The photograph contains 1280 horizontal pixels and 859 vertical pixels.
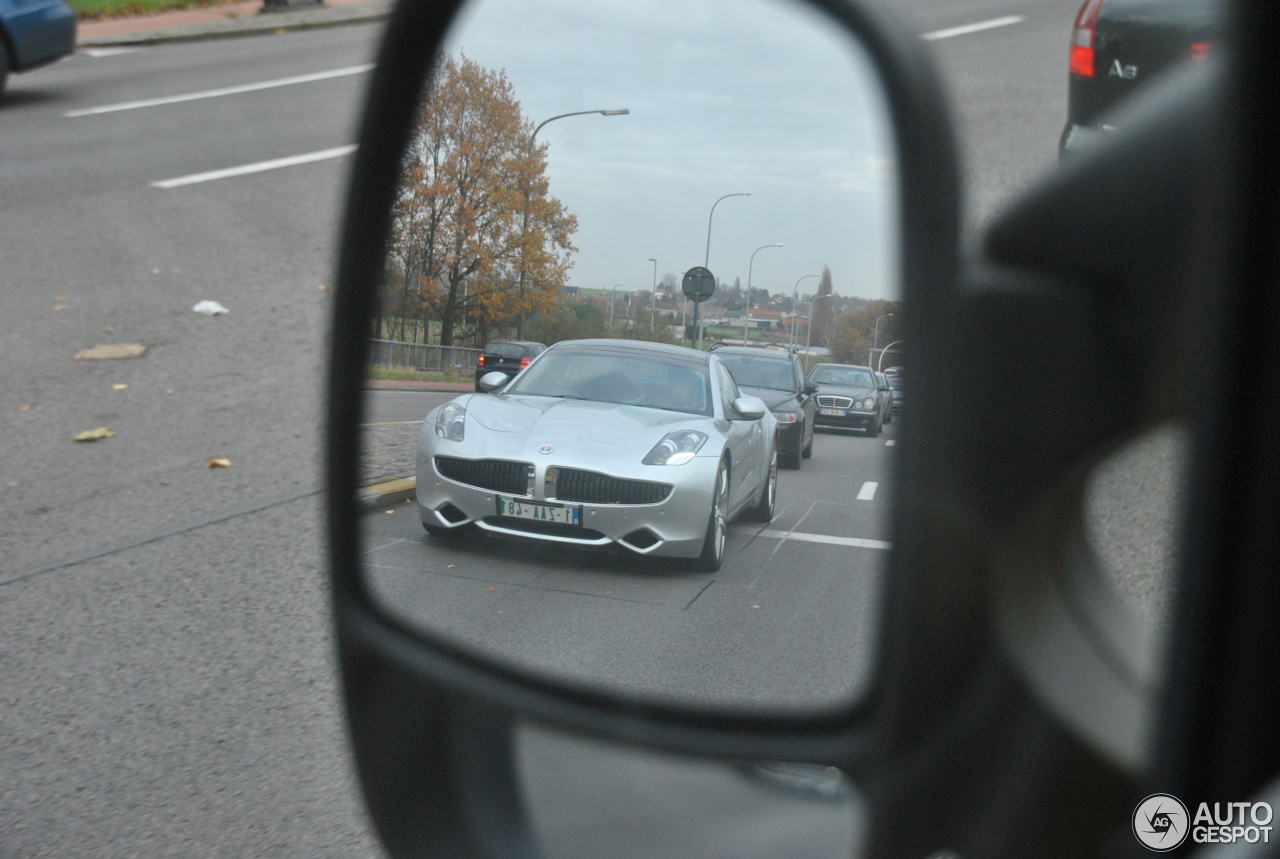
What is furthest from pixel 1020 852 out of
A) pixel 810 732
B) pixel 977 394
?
pixel 977 394

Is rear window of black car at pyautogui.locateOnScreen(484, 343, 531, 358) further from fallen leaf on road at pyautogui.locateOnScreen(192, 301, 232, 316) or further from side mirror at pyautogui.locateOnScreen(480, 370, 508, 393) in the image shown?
fallen leaf on road at pyautogui.locateOnScreen(192, 301, 232, 316)

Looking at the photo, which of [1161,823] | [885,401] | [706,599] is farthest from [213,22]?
[1161,823]

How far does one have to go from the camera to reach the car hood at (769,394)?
4.31 ft

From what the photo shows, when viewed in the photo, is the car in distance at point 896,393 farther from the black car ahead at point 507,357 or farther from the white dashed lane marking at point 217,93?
the white dashed lane marking at point 217,93

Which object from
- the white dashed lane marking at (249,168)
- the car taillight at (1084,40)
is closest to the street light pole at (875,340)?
the car taillight at (1084,40)

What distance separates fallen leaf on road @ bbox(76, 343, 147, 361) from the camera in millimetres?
8367

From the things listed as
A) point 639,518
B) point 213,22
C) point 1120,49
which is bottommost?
point 639,518

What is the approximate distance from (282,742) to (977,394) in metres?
3.01

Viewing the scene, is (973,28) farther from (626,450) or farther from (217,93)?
(217,93)

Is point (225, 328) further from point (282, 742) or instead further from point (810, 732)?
point (810, 732)

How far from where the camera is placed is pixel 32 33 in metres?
15.0

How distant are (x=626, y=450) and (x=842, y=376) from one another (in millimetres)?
354

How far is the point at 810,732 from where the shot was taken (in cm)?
112

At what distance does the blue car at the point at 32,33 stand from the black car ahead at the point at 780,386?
55.0ft
